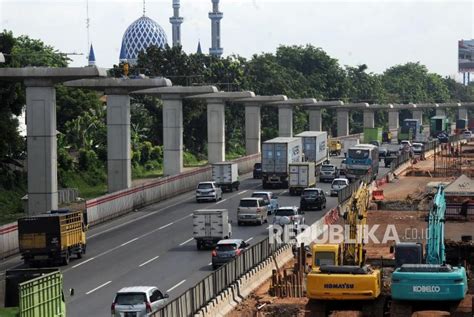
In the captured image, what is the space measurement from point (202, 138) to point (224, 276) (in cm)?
9776

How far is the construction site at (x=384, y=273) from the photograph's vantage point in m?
32.7

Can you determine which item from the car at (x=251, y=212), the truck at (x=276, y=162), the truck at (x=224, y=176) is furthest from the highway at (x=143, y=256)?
the truck at (x=276, y=162)

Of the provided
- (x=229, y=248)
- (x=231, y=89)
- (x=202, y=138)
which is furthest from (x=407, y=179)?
(x=229, y=248)

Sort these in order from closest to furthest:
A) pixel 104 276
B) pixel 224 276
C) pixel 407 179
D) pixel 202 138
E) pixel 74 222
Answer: pixel 224 276 < pixel 104 276 < pixel 74 222 < pixel 407 179 < pixel 202 138

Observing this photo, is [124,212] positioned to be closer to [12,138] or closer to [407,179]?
[12,138]

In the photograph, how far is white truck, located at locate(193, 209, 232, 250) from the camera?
56.5m

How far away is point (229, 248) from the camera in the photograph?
4931cm

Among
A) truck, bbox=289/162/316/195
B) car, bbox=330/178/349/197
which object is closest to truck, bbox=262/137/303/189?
truck, bbox=289/162/316/195

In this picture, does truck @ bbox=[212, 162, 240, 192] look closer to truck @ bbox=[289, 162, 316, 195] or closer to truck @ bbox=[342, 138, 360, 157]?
truck @ bbox=[289, 162, 316, 195]

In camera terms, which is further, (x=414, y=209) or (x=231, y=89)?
(x=231, y=89)

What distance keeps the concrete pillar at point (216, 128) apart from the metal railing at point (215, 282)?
200 ft

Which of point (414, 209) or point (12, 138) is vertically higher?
point (12, 138)

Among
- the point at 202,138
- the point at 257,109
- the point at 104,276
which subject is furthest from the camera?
the point at 202,138

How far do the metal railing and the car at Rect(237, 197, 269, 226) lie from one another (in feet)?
50.5
